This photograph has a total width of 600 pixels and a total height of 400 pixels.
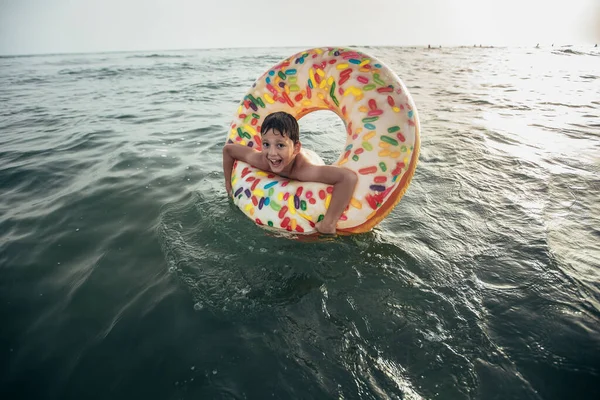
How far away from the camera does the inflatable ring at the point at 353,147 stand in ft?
8.06

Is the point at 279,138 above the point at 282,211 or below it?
above

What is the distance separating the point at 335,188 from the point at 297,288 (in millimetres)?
812

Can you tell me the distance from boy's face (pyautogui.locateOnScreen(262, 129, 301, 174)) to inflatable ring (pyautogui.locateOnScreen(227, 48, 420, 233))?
181mm

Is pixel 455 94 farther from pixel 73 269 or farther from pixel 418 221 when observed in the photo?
pixel 73 269

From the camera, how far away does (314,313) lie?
206 cm

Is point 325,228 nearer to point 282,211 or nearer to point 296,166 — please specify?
point 282,211

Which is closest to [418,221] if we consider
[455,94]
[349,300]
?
[349,300]

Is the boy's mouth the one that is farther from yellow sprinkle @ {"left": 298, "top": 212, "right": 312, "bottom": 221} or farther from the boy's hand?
the boy's hand

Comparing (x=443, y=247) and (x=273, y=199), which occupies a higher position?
(x=273, y=199)

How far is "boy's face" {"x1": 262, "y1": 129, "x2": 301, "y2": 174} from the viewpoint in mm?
2545

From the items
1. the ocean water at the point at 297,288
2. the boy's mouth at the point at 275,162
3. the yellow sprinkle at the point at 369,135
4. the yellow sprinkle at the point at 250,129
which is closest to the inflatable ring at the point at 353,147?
the yellow sprinkle at the point at 369,135

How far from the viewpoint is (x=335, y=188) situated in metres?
2.49

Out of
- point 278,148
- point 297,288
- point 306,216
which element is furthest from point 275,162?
point 297,288

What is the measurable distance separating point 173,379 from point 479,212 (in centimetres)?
295
